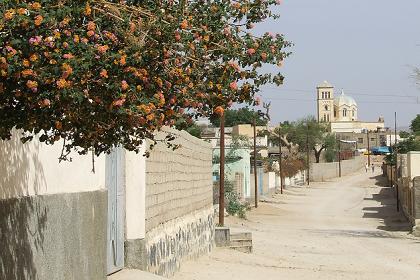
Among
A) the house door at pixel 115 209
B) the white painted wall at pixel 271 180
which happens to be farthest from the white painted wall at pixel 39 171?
the white painted wall at pixel 271 180

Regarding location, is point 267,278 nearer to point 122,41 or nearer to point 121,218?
point 121,218

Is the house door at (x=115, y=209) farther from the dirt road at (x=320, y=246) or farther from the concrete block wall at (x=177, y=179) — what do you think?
the dirt road at (x=320, y=246)

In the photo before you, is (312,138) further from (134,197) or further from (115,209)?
(115,209)

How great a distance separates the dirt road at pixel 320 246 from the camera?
19188 mm

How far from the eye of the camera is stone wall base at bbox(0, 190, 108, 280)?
755 centimetres

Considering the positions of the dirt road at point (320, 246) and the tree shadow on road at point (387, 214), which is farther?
the tree shadow on road at point (387, 214)

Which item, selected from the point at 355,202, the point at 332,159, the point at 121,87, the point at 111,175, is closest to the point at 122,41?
the point at 121,87

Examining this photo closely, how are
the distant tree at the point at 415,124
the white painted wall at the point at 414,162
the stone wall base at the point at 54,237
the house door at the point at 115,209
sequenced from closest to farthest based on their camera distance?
the stone wall base at the point at 54,237 < the house door at the point at 115,209 < the white painted wall at the point at 414,162 < the distant tree at the point at 415,124

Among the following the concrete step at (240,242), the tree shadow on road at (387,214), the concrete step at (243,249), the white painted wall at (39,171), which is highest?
the white painted wall at (39,171)

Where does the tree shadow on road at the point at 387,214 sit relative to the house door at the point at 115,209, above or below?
below

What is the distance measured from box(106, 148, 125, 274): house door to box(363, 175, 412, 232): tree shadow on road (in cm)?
2508

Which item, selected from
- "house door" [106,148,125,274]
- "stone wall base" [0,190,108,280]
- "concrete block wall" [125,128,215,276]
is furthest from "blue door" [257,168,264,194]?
"stone wall base" [0,190,108,280]

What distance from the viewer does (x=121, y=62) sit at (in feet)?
16.4

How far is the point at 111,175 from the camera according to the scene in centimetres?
1238
